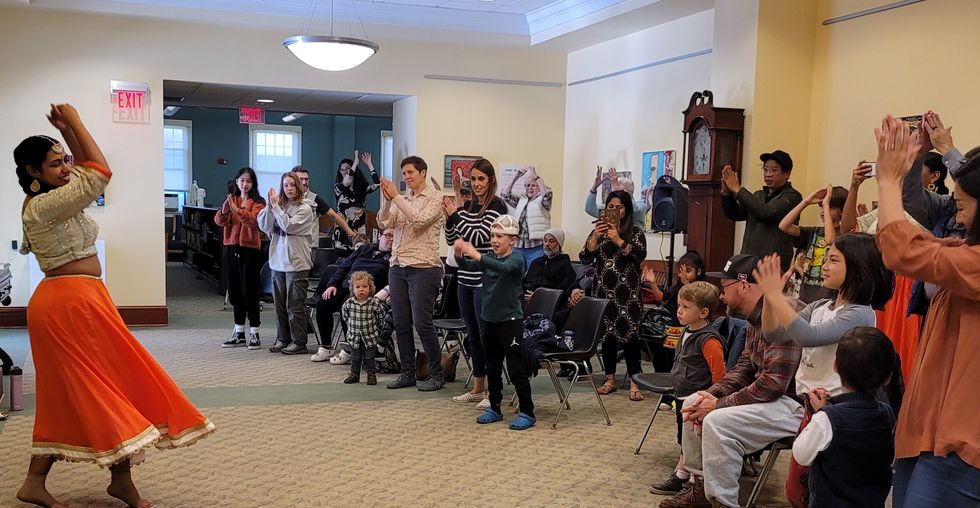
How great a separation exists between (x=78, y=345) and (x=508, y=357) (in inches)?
97.5

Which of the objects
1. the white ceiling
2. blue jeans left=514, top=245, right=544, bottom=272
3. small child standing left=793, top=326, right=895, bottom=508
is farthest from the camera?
blue jeans left=514, top=245, right=544, bottom=272

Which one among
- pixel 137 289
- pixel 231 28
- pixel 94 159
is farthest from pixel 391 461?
pixel 231 28

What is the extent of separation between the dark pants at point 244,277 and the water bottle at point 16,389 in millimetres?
2395

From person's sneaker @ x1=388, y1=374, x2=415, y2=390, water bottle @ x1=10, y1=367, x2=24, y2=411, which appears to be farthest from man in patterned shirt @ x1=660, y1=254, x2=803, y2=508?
water bottle @ x1=10, y1=367, x2=24, y2=411

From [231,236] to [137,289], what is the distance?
5.71 ft

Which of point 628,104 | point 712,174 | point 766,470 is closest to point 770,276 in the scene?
point 766,470

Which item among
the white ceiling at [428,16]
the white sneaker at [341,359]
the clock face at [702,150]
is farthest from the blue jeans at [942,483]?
the white ceiling at [428,16]

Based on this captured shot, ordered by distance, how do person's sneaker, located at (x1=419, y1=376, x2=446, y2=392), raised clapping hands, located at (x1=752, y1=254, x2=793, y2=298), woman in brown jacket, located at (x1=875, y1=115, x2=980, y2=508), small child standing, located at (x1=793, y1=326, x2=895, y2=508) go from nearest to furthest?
woman in brown jacket, located at (x1=875, y1=115, x2=980, y2=508) < raised clapping hands, located at (x1=752, y1=254, x2=793, y2=298) < small child standing, located at (x1=793, y1=326, x2=895, y2=508) < person's sneaker, located at (x1=419, y1=376, x2=446, y2=392)

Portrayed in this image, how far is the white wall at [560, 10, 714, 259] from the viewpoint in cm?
779

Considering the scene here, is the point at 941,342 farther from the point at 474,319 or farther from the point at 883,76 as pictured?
the point at 883,76

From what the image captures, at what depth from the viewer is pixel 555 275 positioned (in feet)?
23.7

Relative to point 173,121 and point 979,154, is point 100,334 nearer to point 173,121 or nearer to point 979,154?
point 979,154

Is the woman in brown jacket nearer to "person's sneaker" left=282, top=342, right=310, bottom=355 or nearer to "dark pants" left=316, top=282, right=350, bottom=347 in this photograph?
"dark pants" left=316, top=282, right=350, bottom=347

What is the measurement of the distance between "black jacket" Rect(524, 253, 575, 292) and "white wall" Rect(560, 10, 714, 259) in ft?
4.04
